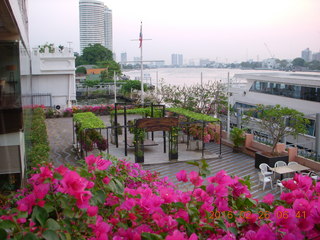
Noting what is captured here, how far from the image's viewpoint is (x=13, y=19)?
4621mm

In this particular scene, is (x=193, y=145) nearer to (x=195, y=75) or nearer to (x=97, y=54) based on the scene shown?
(x=195, y=75)

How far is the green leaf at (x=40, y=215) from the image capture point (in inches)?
55.5

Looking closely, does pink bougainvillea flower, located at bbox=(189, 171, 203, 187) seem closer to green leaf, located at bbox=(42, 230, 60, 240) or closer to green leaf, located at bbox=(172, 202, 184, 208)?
green leaf, located at bbox=(172, 202, 184, 208)

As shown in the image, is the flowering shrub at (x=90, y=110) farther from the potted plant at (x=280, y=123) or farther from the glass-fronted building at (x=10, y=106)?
the glass-fronted building at (x=10, y=106)

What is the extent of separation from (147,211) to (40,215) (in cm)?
53

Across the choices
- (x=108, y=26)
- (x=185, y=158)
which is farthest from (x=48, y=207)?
(x=108, y=26)

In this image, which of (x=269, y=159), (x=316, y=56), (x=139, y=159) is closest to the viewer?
(x=269, y=159)

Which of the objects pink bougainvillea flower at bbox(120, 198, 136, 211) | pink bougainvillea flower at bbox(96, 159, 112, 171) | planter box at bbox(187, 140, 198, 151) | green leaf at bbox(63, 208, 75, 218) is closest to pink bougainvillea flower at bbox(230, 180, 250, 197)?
Answer: pink bougainvillea flower at bbox(120, 198, 136, 211)

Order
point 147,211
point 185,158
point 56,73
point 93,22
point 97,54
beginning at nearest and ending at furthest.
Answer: point 147,211 < point 185,158 < point 56,73 < point 97,54 < point 93,22

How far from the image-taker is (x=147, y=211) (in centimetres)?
176

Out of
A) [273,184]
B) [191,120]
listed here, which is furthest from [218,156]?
[273,184]

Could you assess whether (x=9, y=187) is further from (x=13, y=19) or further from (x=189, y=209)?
(x=189, y=209)

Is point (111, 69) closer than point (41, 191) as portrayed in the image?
No

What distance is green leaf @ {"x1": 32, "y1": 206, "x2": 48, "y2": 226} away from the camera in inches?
55.5
